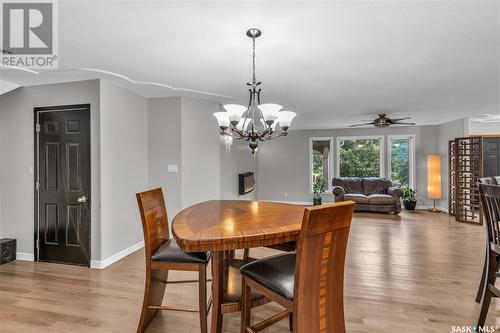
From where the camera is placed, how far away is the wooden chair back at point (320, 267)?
1.29m

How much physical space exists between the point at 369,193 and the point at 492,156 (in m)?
3.05

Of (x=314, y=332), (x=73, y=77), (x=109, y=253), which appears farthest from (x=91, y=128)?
(x=314, y=332)

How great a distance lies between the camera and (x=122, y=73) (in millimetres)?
3137

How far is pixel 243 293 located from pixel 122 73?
279cm

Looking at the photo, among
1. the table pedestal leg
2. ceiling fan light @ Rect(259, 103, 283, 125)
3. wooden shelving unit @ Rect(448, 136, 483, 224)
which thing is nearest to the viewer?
the table pedestal leg

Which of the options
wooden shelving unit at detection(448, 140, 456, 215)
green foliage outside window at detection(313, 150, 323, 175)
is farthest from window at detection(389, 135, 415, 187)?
green foliage outside window at detection(313, 150, 323, 175)

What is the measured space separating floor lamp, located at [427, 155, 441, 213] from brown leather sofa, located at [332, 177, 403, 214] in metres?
0.99

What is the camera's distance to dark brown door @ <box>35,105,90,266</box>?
342 centimetres

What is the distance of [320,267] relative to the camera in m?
1.38

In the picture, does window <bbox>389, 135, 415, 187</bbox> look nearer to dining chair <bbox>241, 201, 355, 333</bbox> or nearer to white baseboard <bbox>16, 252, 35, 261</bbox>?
dining chair <bbox>241, 201, 355, 333</bbox>

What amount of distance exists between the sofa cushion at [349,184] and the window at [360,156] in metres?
0.54

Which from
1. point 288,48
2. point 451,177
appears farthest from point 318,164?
point 288,48

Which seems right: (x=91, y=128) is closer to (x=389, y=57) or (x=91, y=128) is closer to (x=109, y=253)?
(x=109, y=253)

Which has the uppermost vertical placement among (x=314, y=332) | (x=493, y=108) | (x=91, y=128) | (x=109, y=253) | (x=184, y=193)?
(x=493, y=108)
